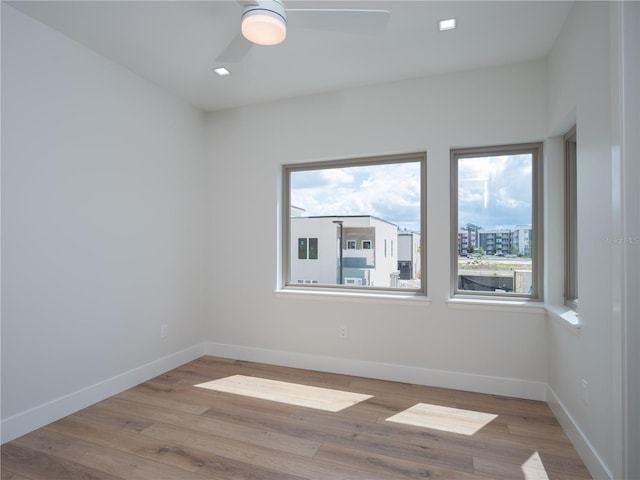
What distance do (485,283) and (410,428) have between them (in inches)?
53.9

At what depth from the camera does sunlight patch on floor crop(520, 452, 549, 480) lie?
5.85ft

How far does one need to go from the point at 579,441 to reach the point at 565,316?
0.72 metres

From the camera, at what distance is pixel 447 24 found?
2260mm

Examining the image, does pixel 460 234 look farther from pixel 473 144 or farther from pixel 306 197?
pixel 306 197

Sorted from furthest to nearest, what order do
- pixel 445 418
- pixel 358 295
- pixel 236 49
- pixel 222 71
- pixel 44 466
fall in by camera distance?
1. pixel 358 295
2. pixel 222 71
3. pixel 445 418
4. pixel 236 49
5. pixel 44 466

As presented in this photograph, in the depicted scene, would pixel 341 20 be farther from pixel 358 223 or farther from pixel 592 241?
pixel 358 223

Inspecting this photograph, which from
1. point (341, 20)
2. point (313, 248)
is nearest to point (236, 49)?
point (341, 20)

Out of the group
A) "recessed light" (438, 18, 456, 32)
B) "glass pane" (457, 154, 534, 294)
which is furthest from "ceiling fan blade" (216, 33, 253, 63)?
"glass pane" (457, 154, 534, 294)

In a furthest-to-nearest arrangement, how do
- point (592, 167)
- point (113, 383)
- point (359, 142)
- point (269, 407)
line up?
point (359, 142) < point (113, 383) < point (269, 407) < point (592, 167)

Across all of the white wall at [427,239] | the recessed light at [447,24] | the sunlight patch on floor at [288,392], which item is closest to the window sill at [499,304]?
the white wall at [427,239]

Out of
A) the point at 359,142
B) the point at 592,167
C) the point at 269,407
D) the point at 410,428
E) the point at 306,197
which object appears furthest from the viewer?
the point at 306,197

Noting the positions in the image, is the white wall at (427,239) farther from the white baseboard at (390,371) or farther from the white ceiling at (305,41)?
the white ceiling at (305,41)

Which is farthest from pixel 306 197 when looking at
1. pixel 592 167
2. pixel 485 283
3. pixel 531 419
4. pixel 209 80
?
pixel 531 419

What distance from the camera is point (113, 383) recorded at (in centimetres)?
274
